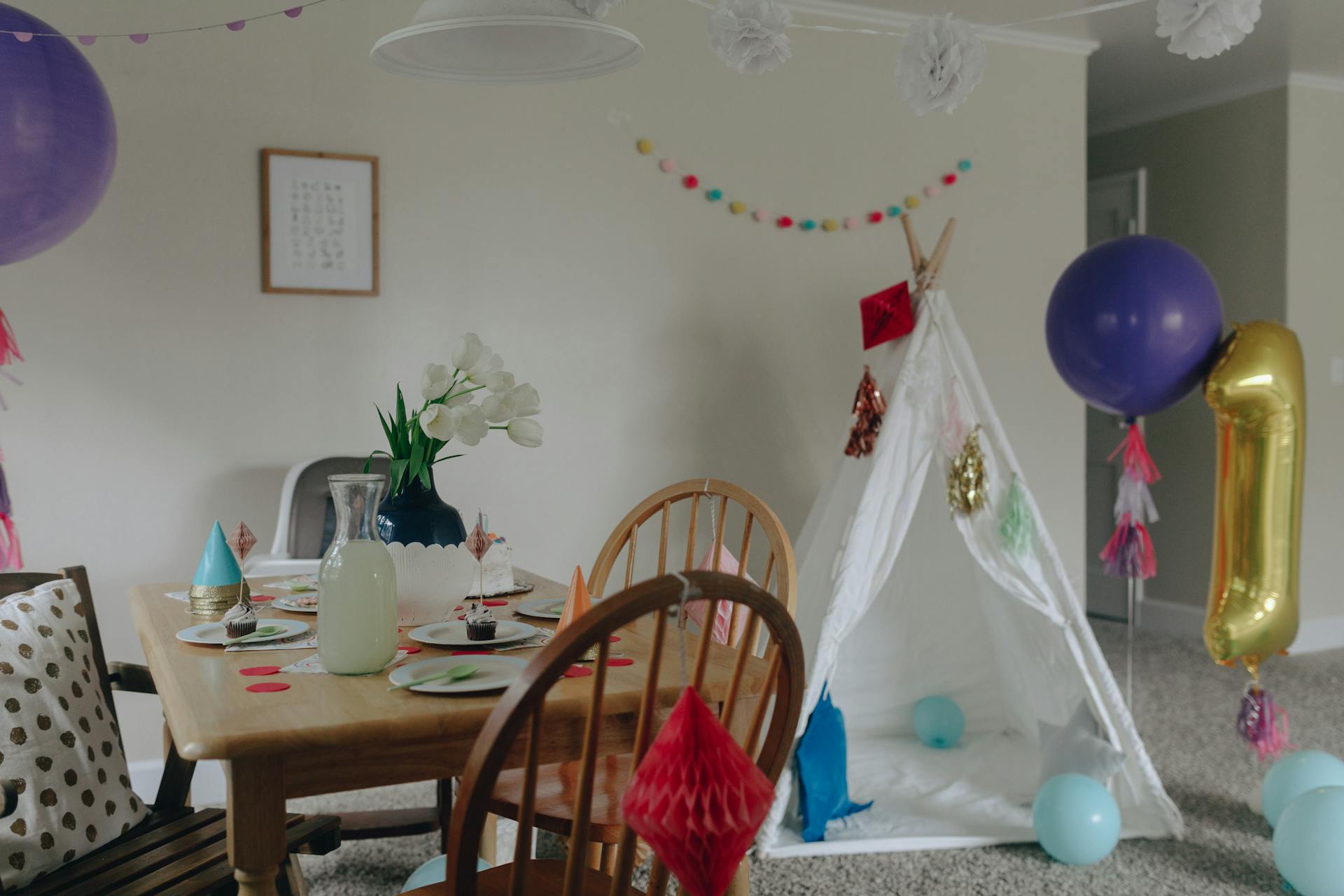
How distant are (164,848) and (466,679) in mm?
549

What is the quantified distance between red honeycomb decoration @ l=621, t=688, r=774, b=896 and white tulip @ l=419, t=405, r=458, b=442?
649mm

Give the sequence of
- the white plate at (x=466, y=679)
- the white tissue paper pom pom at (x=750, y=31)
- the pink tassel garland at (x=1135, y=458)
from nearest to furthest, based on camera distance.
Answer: the white plate at (x=466, y=679) < the white tissue paper pom pom at (x=750, y=31) < the pink tassel garland at (x=1135, y=458)

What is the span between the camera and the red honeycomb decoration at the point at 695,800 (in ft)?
2.96

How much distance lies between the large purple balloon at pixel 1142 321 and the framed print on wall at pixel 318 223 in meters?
1.82

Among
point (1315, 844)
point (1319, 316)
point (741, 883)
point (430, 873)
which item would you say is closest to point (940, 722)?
point (1315, 844)

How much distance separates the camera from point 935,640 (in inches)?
129

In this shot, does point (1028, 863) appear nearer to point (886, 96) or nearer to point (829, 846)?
point (829, 846)

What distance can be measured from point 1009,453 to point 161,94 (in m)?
2.29

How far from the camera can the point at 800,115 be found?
343 cm

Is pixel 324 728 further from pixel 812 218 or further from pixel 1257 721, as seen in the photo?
pixel 812 218

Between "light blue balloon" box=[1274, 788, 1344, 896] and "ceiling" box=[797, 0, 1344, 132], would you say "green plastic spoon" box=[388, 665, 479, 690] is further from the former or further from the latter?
"ceiling" box=[797, 0, 1344, 132]

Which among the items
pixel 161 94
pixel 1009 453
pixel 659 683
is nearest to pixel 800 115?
pixel 1009 453

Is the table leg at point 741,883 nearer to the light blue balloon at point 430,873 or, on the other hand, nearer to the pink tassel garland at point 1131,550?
the light blue balloon at point 430,873

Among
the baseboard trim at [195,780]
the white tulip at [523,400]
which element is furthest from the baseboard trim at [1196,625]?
the white tulip at [523,400]
